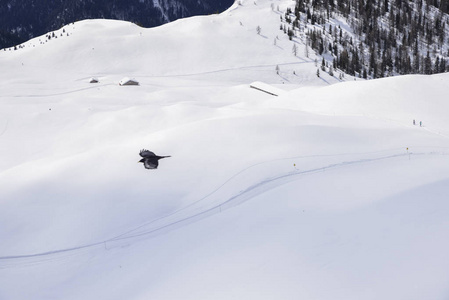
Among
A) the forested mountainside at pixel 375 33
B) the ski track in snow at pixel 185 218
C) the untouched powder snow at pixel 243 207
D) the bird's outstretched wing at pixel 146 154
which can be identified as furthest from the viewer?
the forested mountainside at pixel 375 33

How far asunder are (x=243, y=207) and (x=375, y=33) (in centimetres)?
11456

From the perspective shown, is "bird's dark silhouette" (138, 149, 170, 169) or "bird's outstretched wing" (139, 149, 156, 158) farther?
"bird's outstretched wing" (139, 149, 156, 158)

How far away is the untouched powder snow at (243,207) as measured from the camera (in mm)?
12523

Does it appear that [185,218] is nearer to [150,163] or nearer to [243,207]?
[243,207]

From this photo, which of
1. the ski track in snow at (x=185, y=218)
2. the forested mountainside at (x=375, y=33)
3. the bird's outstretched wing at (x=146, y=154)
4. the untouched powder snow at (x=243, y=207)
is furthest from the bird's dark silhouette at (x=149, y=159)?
the forested mountainside at (x=375, y=33)

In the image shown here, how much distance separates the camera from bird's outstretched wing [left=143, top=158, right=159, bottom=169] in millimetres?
20312

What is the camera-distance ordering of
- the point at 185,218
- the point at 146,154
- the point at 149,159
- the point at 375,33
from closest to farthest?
1. the point at 185,218
2. the point at 149,159
3. the point at 146,154
4. the point at 375,33

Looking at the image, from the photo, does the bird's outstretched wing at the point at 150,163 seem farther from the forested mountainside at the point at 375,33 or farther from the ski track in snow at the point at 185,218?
the forested mountainside at the point at 375,33

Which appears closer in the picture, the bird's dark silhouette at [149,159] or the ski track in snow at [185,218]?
the ski track in snow at [185,218]

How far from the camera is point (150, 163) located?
67.2 feet

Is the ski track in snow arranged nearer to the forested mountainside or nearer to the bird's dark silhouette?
the bird's dark silhouette

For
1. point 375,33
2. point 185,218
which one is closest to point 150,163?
point 185,218

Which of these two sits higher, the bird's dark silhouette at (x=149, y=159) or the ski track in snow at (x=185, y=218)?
the bird's dark silhouette at (x=149, y=159)

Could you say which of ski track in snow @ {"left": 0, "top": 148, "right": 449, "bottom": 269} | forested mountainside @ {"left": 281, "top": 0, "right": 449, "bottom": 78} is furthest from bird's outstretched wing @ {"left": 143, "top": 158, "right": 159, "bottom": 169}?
forested mountainside @ {"left": 281, "top": 0, "right": 449, "bottom": 78}
